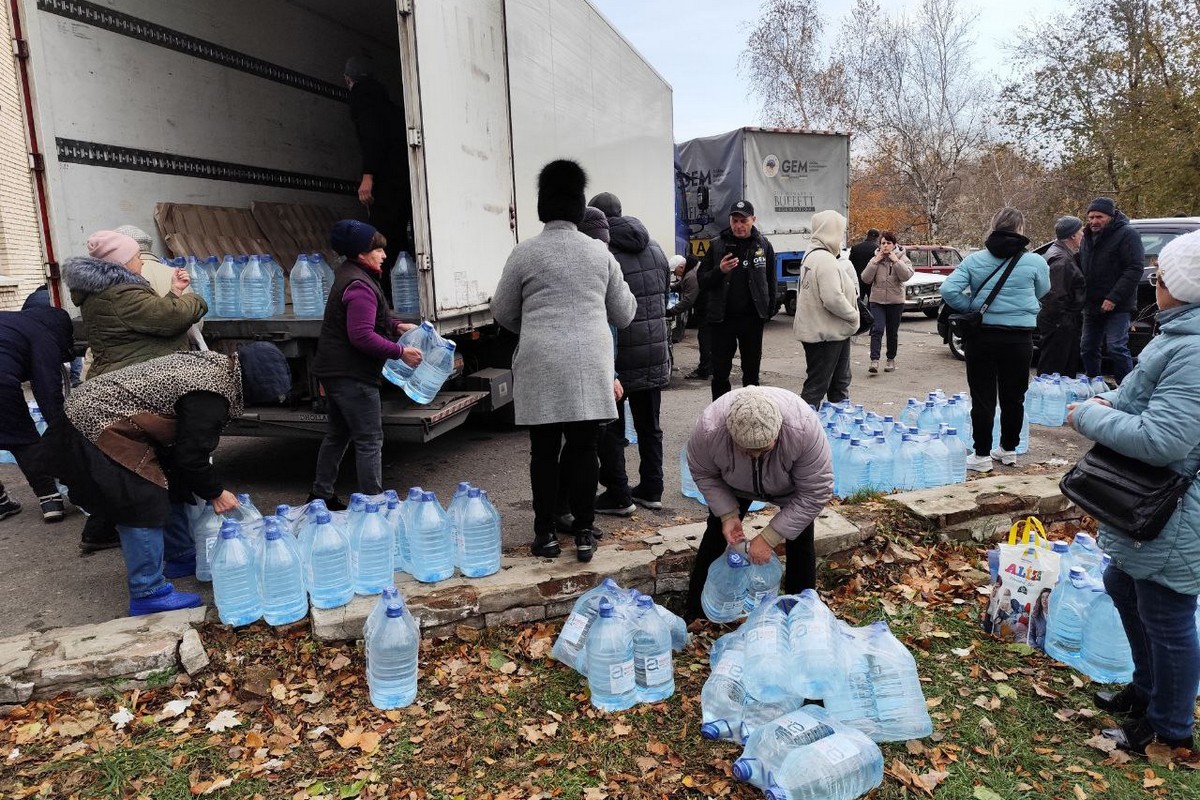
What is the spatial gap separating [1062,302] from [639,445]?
5.83 metres

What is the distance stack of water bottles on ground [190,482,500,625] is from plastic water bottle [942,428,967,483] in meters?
3.52

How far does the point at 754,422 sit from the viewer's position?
2.95 meters

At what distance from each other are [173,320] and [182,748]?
1.94 meters

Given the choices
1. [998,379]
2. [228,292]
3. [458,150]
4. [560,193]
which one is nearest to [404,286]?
[458,150]

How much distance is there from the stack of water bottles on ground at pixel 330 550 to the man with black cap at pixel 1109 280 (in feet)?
23.4

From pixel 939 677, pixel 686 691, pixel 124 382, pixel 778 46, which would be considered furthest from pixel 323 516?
pixel 778 46

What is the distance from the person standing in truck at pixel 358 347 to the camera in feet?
14.5

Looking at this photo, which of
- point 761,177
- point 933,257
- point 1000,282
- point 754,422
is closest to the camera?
point 754,422

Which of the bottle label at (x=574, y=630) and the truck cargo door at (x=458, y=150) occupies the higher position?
the truck cargo door at (x=458, y=150)

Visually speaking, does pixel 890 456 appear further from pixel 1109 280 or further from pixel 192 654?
pixel 192 654

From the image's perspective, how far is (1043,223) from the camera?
1085 inches

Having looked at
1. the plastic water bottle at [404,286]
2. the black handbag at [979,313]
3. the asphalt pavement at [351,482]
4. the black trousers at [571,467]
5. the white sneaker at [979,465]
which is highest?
the plastic water bottle at [404,286]

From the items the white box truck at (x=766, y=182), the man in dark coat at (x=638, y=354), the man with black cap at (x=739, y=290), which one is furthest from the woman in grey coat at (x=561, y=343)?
the white box truck at (x=766, y=182)

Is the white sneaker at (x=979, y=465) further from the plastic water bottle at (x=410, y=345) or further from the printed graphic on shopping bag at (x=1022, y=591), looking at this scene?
the plastic water bottle at (x=410, y=345)
